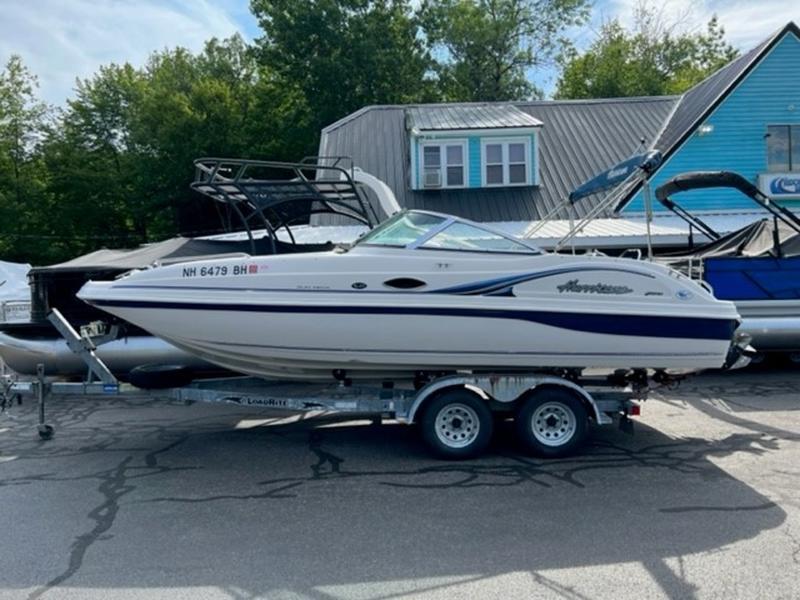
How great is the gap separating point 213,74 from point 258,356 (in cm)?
3465

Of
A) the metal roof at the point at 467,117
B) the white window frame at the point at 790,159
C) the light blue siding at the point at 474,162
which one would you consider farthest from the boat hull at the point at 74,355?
the white window frame at the point at 790,159

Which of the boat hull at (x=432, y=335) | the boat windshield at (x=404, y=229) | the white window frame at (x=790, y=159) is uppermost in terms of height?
the white window frame at (x=790, y=159)

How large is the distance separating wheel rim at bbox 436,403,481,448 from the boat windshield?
1.66 meters

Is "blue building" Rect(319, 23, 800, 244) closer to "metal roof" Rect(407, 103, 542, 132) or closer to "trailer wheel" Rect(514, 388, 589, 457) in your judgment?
"metal roof" Rect(407, 103, 542, 132)

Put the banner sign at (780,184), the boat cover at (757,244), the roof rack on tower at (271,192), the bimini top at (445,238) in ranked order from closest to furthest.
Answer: the bimini top at (445,238)
the roof rack on tower at (271,192)
the boat cover at (757,244)
the banner sign at (780,184)

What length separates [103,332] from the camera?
8.53 m

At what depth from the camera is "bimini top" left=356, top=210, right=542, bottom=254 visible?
6969mm

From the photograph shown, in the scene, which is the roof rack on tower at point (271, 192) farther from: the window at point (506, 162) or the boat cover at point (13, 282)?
the boat cover at point (13, 282)

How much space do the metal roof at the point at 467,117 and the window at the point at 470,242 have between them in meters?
12.7

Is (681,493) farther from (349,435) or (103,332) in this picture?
(103,332)

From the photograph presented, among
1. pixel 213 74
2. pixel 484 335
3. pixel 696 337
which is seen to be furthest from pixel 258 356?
pixel 213 74

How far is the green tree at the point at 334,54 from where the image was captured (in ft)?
107

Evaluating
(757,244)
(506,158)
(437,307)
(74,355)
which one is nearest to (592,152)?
(506,158)

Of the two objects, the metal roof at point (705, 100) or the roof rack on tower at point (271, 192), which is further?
the metal roof at point (705, 100)
